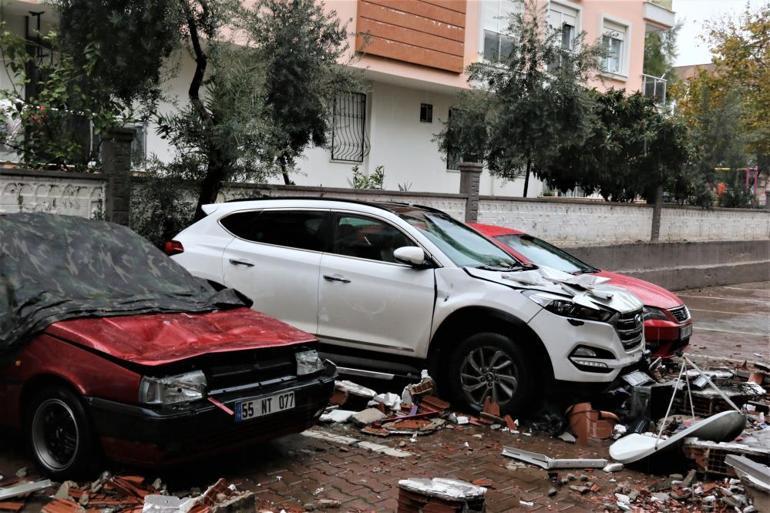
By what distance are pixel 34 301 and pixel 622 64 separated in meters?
22.9

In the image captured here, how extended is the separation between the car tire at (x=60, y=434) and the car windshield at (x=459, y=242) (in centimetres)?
353

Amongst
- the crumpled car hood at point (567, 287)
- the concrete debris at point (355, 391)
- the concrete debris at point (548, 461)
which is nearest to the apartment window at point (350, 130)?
the crumpled car hood at point (567, 287)

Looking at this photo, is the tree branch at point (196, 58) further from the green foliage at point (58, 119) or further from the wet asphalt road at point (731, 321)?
the wet asphalt road at point (731, 321)

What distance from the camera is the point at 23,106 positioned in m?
9.76

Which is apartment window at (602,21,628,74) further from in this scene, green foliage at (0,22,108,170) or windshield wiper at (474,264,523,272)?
windshield wiper at (474,264,523,272)

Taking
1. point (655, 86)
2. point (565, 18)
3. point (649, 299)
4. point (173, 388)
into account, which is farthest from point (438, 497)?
point (655, 86)

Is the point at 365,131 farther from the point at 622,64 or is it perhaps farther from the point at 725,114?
the point at 725,114

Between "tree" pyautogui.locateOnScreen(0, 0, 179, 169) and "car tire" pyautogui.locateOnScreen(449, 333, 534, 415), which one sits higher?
"tree" pyautogui.locateOnScreen(0, 0, 179, 169)

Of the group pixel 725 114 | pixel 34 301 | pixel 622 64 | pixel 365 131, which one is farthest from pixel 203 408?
pixel 725 114

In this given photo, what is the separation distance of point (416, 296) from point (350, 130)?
11851mm

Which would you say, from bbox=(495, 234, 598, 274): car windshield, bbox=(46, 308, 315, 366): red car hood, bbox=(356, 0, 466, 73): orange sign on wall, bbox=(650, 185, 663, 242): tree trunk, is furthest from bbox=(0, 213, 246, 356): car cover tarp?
bbox=(650, 185, 663, 242): tree trunk

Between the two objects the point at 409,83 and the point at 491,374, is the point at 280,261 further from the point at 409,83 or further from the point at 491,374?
the point at 409,83

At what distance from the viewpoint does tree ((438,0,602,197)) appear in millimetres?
14086

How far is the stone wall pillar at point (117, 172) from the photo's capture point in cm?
946
